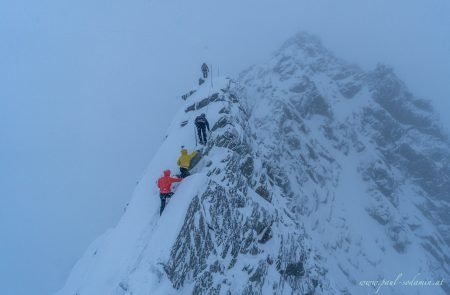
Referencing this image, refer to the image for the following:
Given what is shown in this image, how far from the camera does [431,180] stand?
66500 millimetres

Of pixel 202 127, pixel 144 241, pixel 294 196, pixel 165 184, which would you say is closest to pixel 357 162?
pixel 294 196

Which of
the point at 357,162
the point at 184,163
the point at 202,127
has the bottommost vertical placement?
the point at 357,162

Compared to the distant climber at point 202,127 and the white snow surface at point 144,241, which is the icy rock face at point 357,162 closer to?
the distant climber at point 202,127

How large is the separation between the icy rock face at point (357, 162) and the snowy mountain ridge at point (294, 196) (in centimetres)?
27

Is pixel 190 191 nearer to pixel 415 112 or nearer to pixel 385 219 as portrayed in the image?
pixel 385 219

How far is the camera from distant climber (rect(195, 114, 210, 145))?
19.7 meters

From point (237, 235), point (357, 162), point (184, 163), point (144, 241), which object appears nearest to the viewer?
point (144, 241)

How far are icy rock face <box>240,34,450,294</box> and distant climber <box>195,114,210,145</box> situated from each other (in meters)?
20.7

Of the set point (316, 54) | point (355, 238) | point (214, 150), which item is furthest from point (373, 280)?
point (316, 54)

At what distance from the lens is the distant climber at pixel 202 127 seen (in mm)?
19688

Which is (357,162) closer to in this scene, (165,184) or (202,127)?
(202,127)

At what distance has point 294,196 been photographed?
1973 inches

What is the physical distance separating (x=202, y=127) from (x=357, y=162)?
177ft

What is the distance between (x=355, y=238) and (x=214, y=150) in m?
41.4
